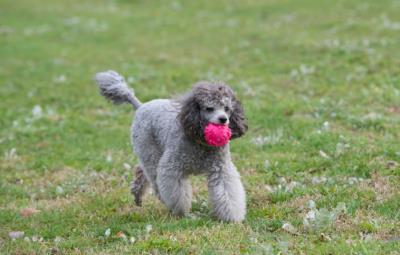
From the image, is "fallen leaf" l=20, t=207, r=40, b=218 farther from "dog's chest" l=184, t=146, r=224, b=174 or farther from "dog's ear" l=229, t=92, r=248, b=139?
"dog's ear" l=229, t=92, r=248, b=139

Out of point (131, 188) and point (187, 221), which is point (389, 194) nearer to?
point (187, 221)

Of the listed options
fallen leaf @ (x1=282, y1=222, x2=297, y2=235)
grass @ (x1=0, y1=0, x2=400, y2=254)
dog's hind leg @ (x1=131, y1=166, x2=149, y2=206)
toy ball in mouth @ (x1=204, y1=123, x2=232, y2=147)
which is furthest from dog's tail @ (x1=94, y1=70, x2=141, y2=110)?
fallen leaf @ (x1=282, y1=222, x2=297, y2=235)

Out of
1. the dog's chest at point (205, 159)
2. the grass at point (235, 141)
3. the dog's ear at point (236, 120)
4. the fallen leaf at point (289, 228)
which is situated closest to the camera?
the fallen leaf at point (289, 228)

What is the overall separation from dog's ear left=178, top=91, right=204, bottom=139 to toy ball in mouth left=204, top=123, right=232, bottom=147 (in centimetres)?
14

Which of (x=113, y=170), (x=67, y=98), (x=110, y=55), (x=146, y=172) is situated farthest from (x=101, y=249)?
(x=110, y=55)

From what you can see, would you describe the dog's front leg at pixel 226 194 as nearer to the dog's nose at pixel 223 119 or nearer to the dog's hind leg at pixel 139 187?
the dog's nose at pixel 223 119

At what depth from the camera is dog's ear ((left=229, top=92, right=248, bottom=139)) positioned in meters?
8.30

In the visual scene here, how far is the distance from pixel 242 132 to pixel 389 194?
200 centimetres

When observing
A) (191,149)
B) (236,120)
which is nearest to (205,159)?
(191,149)

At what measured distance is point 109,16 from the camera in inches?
1194

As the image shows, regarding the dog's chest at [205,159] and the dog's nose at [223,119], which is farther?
the dog's chest at [205,159]

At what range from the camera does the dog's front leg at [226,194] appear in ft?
27.3

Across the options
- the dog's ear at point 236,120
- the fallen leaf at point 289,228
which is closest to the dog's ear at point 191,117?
the dog's ear at point 236,120

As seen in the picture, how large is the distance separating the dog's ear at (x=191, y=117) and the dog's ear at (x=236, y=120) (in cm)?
39
